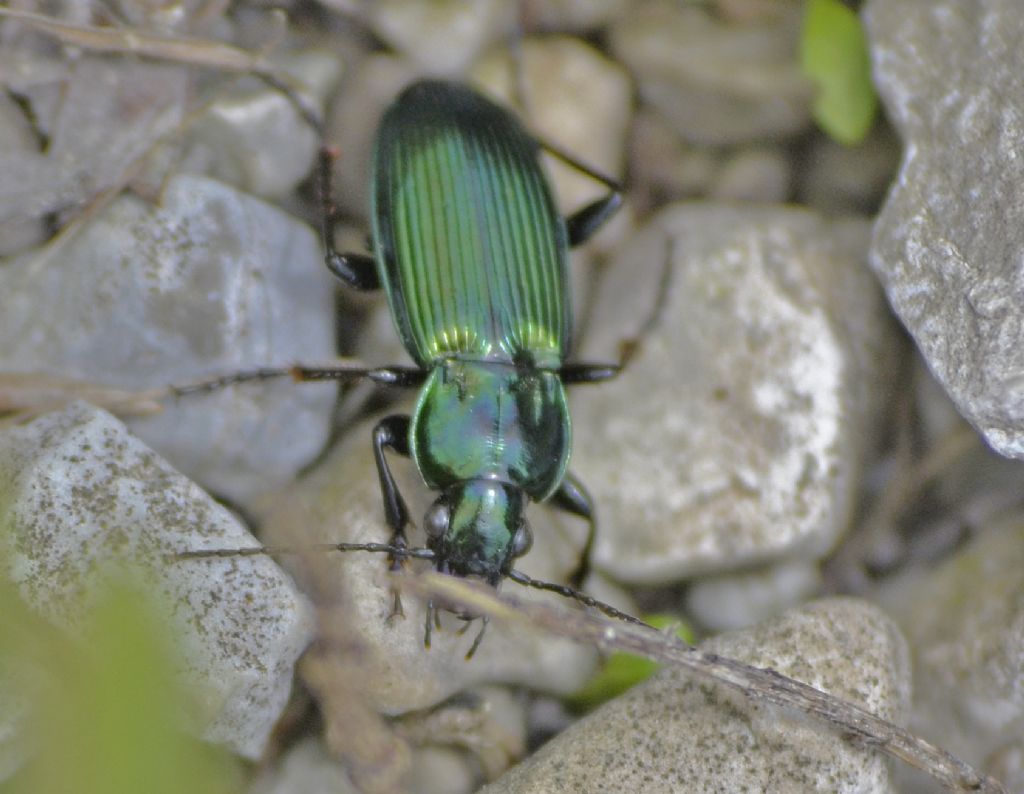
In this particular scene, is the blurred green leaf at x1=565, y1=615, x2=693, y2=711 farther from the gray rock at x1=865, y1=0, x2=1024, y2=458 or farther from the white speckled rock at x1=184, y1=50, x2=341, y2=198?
the white speckled rock at x1=184, y1=50, x2=341, y2=198

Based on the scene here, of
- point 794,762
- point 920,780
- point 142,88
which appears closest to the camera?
point 794,762

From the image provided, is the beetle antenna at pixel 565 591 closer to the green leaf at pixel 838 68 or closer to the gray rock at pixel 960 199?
the gray rock at pixel 960 199

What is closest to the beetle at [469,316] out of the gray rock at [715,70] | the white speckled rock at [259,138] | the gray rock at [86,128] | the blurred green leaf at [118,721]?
the white speckled rock at [259,138]

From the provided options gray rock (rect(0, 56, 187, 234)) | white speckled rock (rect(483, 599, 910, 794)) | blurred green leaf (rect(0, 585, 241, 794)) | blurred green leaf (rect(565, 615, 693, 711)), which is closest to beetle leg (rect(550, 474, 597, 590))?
blurred green leaf (rect(565, 615, 693, 711))

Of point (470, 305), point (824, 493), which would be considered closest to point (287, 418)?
point (470, 305)

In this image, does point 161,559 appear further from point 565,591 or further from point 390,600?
point 565,591

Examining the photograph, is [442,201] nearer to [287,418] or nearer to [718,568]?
[287,418]
